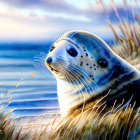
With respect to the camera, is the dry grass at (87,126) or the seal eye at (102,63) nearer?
the dry grass at (87,126)

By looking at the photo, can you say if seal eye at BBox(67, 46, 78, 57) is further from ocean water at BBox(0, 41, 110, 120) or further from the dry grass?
the dry grass

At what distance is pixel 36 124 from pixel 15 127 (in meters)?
0.10

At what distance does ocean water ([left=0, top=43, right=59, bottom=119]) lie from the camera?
1942 mm

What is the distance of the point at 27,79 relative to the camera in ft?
6.51

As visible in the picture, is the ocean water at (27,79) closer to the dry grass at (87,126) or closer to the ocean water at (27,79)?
the ocean water at (27,79)

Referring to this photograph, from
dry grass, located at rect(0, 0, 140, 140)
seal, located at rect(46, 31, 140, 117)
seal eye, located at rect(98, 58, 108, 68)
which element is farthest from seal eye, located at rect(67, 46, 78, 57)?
dry grass, located at rect(0, 0, 140, 140)

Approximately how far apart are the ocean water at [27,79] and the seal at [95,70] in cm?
9

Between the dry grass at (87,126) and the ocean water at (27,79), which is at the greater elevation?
the ocean water at (27,79)

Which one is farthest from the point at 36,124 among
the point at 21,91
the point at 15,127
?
the point at 21,91

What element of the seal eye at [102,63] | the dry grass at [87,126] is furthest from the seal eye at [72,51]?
the dry grass at [87,126]

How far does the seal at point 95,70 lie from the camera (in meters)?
1.90

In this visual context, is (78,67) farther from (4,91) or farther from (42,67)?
(4,91)

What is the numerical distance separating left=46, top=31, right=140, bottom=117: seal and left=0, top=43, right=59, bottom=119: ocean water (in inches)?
3.6

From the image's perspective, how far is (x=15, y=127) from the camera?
181cm
